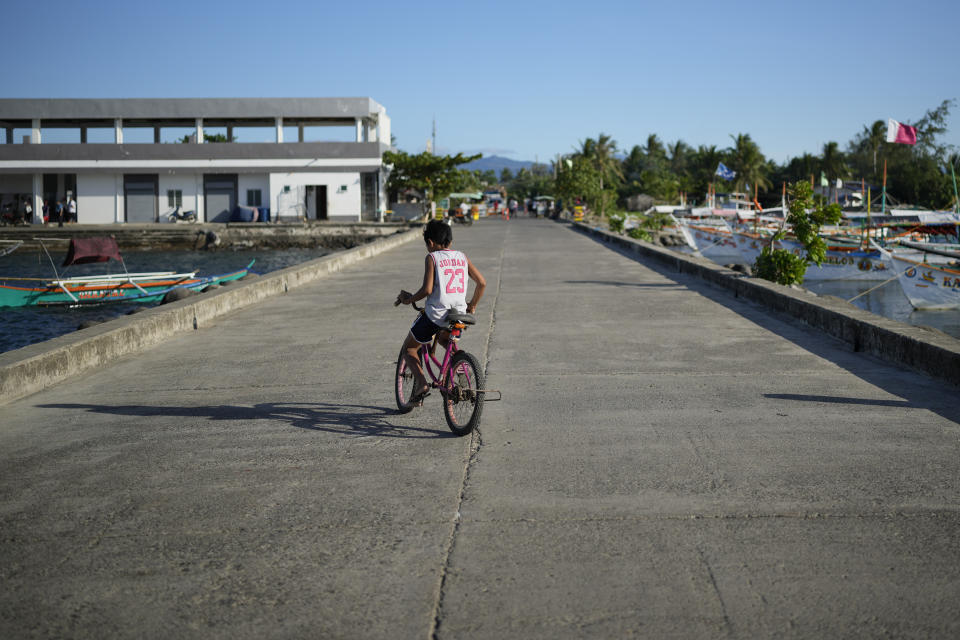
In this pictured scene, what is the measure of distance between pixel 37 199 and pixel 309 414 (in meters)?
58.9

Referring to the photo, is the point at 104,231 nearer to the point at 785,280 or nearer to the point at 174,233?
the point at 174,233

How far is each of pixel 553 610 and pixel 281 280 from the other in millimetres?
14547

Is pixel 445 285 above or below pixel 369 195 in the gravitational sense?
below

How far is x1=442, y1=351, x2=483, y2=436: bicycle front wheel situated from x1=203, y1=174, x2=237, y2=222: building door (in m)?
54.9

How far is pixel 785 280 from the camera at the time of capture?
658 inches

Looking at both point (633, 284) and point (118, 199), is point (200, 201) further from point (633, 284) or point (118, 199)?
point (633, 284)

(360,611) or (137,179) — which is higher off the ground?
(137,179)

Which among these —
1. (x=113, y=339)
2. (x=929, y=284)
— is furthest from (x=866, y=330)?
(x=929, y=284)

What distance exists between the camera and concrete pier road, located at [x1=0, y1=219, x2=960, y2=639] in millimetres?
3637

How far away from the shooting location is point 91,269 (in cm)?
4072

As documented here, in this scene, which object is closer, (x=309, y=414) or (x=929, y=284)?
(x=309, y=414)

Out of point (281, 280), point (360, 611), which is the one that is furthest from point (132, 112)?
point (360, 611)

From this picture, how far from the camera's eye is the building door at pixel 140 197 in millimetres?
58406

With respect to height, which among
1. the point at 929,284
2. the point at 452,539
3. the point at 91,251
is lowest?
the point at 452,539
